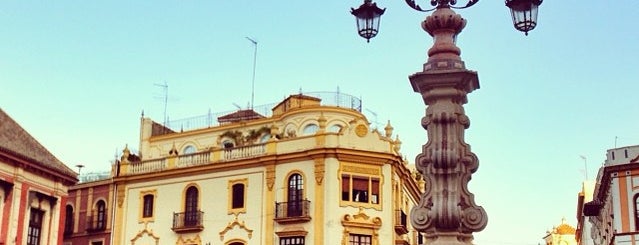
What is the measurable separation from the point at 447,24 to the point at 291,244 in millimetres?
27495

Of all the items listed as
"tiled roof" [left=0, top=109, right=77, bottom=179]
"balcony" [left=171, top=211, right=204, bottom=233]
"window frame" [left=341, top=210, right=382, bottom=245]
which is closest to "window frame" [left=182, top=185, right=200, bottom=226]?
"balcony" [left=171, top=211, right=204, bottom=233]

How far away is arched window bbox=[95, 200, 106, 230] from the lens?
4353 cm

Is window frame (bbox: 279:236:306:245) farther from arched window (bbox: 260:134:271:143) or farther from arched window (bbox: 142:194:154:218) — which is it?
arched window (bbox: 142:194:154:218)

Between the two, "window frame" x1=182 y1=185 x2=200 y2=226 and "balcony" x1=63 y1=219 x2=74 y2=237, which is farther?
"balcony" x1=63 y1=219 x2=74 y2=237

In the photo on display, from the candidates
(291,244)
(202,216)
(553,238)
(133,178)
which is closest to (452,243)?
(291,244)

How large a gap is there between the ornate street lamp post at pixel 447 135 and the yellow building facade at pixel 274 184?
26.4 meters

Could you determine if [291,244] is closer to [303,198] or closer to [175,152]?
[303,198]

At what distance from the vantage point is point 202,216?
41.2 meters

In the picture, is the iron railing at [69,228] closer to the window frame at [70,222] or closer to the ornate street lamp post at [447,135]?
the window frame at [70,222]

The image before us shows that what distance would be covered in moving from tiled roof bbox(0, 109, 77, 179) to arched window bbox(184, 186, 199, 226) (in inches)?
300

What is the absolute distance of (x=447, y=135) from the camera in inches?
467

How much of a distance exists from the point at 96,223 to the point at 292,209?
35.4 ft

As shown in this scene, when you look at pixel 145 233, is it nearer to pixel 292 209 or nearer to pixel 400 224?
pixel 292 209

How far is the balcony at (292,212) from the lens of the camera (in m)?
38.7
